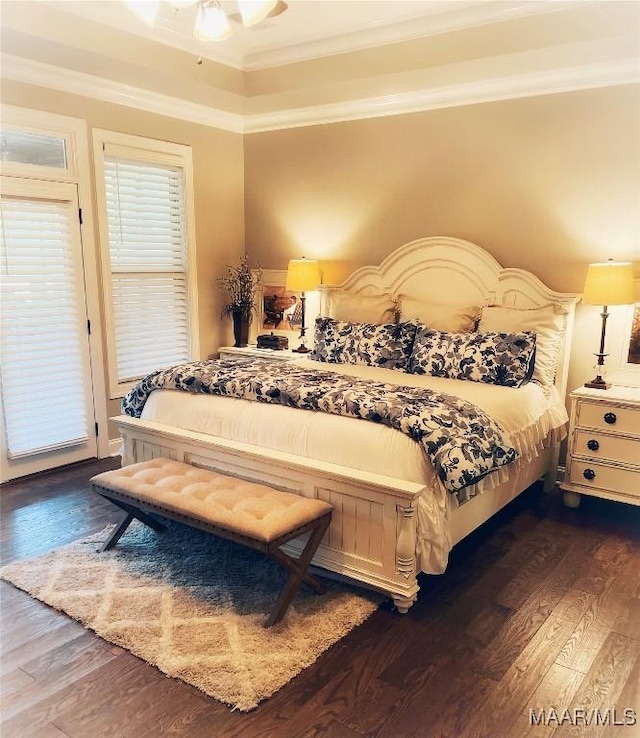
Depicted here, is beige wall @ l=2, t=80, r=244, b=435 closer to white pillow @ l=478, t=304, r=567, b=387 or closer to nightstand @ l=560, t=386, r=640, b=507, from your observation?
white pillow @ l=478, t=304, r=567, b=387

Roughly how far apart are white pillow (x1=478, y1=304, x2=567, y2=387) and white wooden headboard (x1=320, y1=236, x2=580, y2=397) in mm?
94

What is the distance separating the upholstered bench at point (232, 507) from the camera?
2.38m

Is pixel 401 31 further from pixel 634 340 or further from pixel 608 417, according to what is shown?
pixel 608 417

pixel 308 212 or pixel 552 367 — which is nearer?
pixel 552 367

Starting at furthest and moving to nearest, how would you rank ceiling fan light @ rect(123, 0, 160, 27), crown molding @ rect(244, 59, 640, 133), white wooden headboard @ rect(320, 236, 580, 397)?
white wooden headboard @ rect(320, 236, 580, 397)
crown molding @ rect(244, 59, 640, 133)
ceiling fan light @ rect(123, 0, 160, 27)

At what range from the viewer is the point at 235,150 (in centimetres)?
538

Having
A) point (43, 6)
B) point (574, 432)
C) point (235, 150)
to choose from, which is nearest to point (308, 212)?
point (235, 150)

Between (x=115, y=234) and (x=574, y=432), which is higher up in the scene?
(x=115, y=234)

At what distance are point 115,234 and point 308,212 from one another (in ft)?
5.28

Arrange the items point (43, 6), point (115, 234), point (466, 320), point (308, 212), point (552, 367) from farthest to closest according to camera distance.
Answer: point (308, 212) → point (115, 234) → point (466, 320) → point (552, 367) → point (43, 6)

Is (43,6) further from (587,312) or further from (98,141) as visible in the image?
(587,312)

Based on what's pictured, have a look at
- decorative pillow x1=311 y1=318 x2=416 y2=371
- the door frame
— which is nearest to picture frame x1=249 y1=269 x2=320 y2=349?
decorative pillow x1=311 y1=318 x2=416 y2=371

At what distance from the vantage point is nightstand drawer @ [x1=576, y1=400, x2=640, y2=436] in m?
3.36

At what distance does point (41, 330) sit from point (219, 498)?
7.10ft
